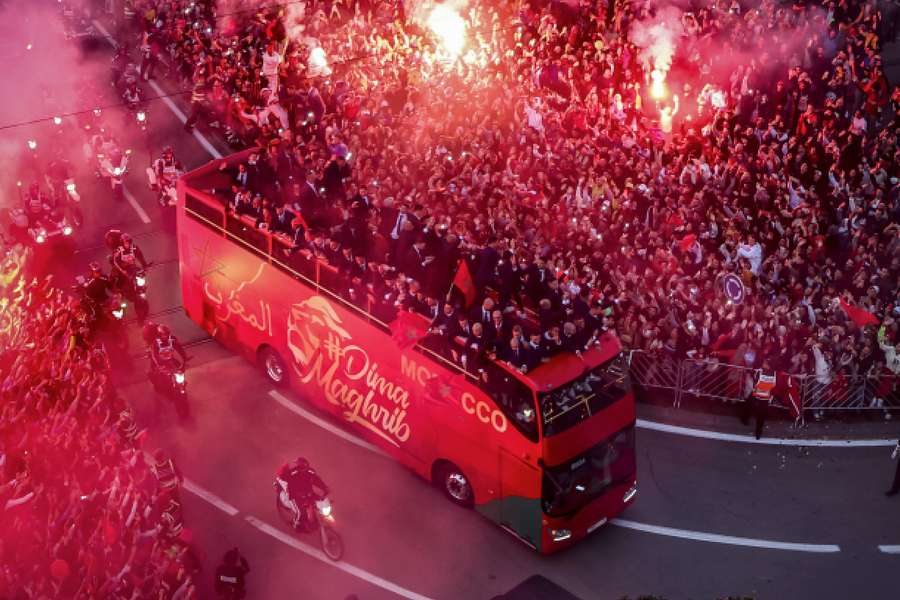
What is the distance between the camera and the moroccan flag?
14922 millimetres

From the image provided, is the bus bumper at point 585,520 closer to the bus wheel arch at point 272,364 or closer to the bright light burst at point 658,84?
the bus wheel arch at point 272,364

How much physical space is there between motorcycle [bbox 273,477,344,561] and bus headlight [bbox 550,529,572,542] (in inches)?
115

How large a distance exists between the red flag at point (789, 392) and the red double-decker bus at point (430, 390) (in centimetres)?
325

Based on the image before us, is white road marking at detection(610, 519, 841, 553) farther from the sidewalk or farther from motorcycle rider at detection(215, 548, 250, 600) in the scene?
motorcycle rider at detection(215, 548, 250, 600)

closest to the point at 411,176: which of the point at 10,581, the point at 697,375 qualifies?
the point at 697,375

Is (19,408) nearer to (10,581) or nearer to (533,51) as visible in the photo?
(10,581)

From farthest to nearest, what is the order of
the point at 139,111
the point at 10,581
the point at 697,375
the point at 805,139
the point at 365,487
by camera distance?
the point at 139,111, the point at 805,139, the point at 697,375, the point at 365,487, the point at 10,581

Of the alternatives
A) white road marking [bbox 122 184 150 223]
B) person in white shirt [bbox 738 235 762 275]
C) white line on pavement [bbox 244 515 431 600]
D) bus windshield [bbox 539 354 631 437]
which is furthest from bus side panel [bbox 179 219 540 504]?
person in white shirt [bbox 738 235 762 275]

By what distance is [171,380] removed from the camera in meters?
17.4

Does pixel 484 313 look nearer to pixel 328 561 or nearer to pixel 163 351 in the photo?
pixel 328 561

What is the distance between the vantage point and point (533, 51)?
24.7 metres

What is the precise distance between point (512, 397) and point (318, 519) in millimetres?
3324

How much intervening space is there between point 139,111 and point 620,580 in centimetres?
1788

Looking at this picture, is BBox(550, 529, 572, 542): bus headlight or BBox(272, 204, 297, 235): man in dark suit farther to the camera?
BBox(272, 204, 297, 235): man in dark suit
